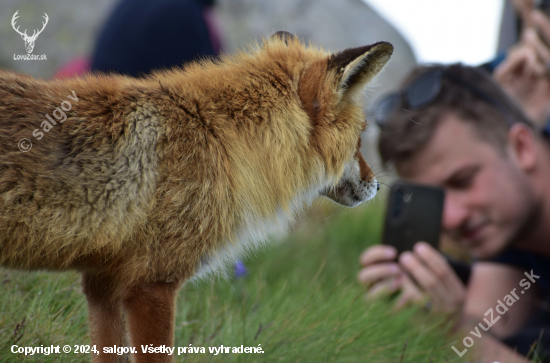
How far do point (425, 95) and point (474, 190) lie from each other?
1118mm

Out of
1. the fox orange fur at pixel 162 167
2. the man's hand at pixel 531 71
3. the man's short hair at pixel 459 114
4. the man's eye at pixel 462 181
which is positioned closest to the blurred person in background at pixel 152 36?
the fox orange fur at pixel 162 167

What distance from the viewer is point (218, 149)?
2035 mm

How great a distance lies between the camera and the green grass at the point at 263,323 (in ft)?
8.19

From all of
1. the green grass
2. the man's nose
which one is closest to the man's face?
the man's nose

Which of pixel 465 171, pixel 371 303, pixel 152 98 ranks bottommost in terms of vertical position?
pixel 371 303

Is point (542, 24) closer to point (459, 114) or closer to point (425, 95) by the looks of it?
point (459, 114)

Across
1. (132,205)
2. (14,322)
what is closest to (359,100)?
(132,205)

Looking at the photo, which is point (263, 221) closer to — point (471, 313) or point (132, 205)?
point (132, 205)

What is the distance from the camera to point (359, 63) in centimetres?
212

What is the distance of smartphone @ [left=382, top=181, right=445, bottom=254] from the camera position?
166 inches

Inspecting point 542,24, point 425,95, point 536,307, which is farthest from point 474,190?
point 542,24

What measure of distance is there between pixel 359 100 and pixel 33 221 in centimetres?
168

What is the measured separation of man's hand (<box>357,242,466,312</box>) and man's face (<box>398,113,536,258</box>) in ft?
1.37

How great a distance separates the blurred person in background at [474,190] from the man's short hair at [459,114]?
0.01m
